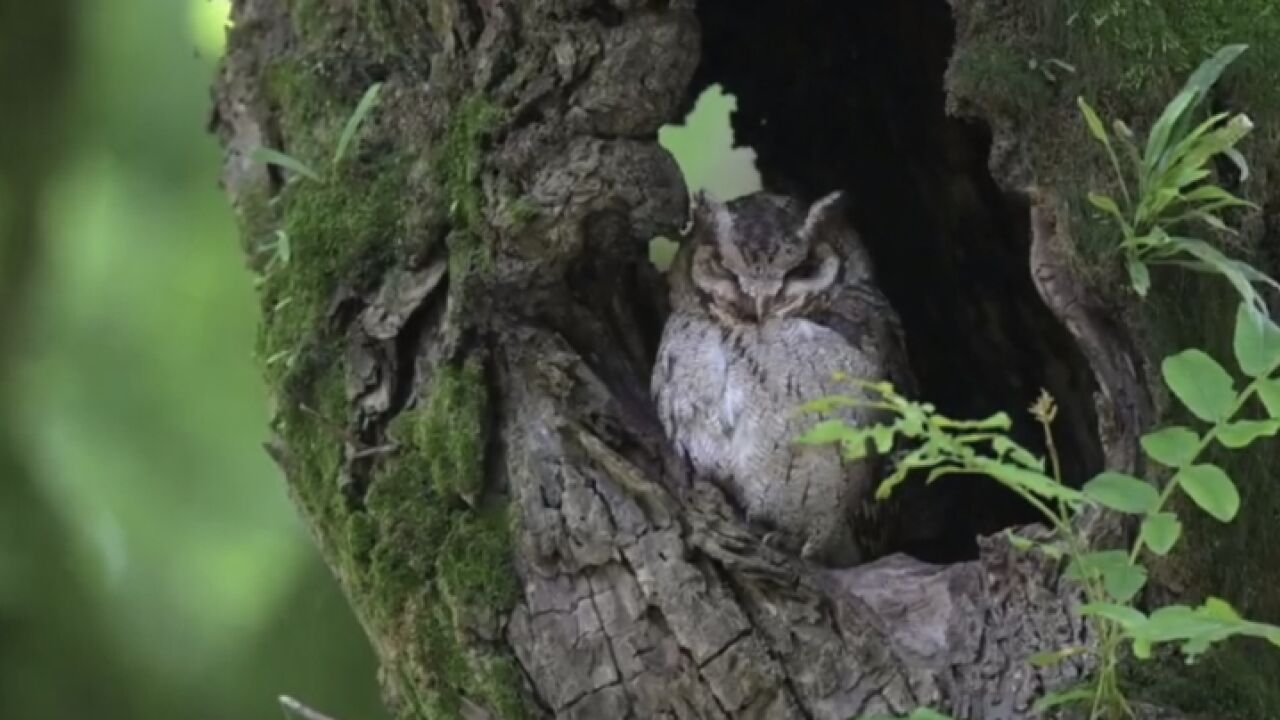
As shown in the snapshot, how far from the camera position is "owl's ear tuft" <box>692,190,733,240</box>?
2.32 metres

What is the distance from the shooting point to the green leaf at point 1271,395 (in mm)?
1242

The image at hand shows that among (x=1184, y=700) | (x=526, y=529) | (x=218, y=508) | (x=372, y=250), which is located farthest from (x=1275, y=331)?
(x=218, y=508)

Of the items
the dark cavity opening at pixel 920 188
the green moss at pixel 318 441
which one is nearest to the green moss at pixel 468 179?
the green moss at pixel 318 441

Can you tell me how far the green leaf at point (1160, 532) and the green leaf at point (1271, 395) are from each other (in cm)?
11

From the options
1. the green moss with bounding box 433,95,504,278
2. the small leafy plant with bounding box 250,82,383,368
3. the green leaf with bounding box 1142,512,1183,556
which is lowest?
the green leaf with bounding box 1142,512,1183,556

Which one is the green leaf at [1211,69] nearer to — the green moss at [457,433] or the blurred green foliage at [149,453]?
the green moss at [457,433]

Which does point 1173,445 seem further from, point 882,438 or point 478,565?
point 478,565

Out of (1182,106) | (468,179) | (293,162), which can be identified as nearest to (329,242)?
(293,162)

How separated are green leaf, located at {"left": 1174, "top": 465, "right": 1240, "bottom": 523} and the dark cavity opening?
1089 millimetres

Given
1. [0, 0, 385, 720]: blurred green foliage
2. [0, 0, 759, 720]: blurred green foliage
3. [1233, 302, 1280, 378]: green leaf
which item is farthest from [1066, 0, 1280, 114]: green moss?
[0, 0, 385, 720]: blurred green foliage

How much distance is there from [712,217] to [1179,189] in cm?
88

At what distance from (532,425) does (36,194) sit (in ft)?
5.11

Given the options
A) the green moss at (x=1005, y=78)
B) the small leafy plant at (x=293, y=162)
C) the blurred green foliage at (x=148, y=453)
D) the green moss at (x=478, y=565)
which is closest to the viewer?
the green moss at (x=1005, y=78)

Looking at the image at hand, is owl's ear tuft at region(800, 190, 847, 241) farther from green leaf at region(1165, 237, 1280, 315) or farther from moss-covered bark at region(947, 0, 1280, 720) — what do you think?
green leaf at region(1165, 237, 1280, 315)
